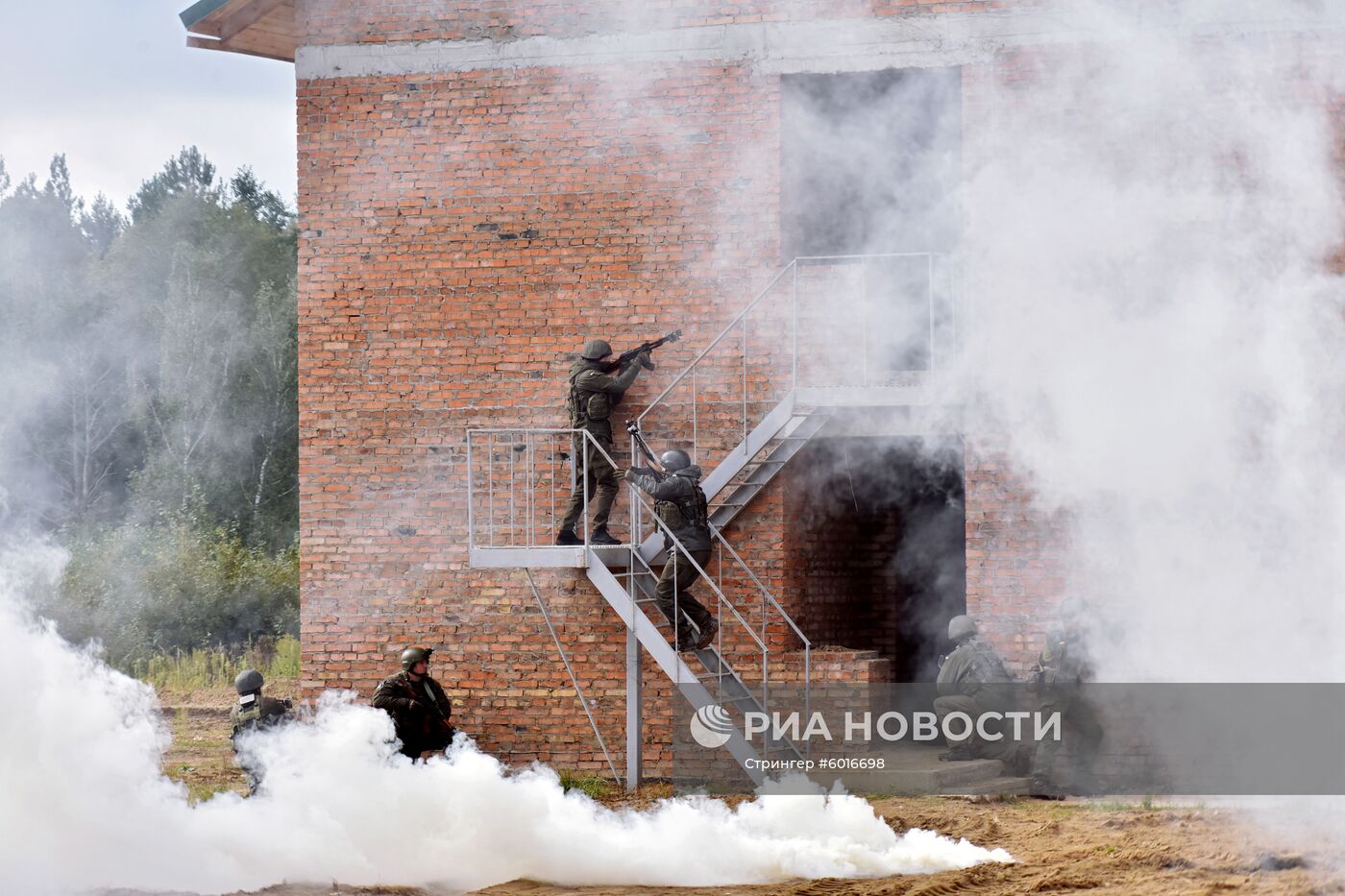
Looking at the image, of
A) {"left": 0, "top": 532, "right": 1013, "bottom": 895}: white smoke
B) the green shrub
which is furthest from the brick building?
the green shrub

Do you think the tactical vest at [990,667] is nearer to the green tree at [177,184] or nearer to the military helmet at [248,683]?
the military helmet at [248,683]

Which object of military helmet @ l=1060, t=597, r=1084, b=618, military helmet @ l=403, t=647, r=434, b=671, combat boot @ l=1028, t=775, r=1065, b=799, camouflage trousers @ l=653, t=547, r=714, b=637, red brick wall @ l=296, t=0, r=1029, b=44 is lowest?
combat boot @ l=1028, t=775, r=1065, b=799

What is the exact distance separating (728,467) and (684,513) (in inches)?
23.7

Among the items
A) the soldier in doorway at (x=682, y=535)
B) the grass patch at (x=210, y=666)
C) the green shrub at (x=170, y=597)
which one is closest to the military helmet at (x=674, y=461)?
the soldier in doorway at (x=682, y=535)

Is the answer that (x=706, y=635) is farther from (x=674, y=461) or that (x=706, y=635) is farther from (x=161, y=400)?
(x=161, y=400)

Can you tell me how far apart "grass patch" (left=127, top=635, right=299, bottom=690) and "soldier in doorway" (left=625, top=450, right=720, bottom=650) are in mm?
9510

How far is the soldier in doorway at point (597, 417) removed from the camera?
483 inches

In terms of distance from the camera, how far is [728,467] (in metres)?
12.1

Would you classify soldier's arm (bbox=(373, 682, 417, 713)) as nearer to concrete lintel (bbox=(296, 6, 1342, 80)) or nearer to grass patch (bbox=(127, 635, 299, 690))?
concrete lintel (bbox=(296, 6, 1342, 80))

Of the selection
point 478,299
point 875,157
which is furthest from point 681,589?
point 875,157

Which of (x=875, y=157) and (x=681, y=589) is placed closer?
(x=681, y=589)

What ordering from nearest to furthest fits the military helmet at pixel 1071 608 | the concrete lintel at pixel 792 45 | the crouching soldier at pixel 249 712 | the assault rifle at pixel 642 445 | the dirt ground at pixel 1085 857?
1. the dirt ground at pixel 1085 857
2. the crouching soldier at pixel 249 712
3. the military helmet at pixel 1071 608
4. the concrete lintel at pixel 792 45
5. the assault rifle at pixel 642 445

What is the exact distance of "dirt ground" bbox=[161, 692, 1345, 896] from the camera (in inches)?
336

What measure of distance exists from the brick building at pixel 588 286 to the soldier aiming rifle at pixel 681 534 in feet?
2.00
